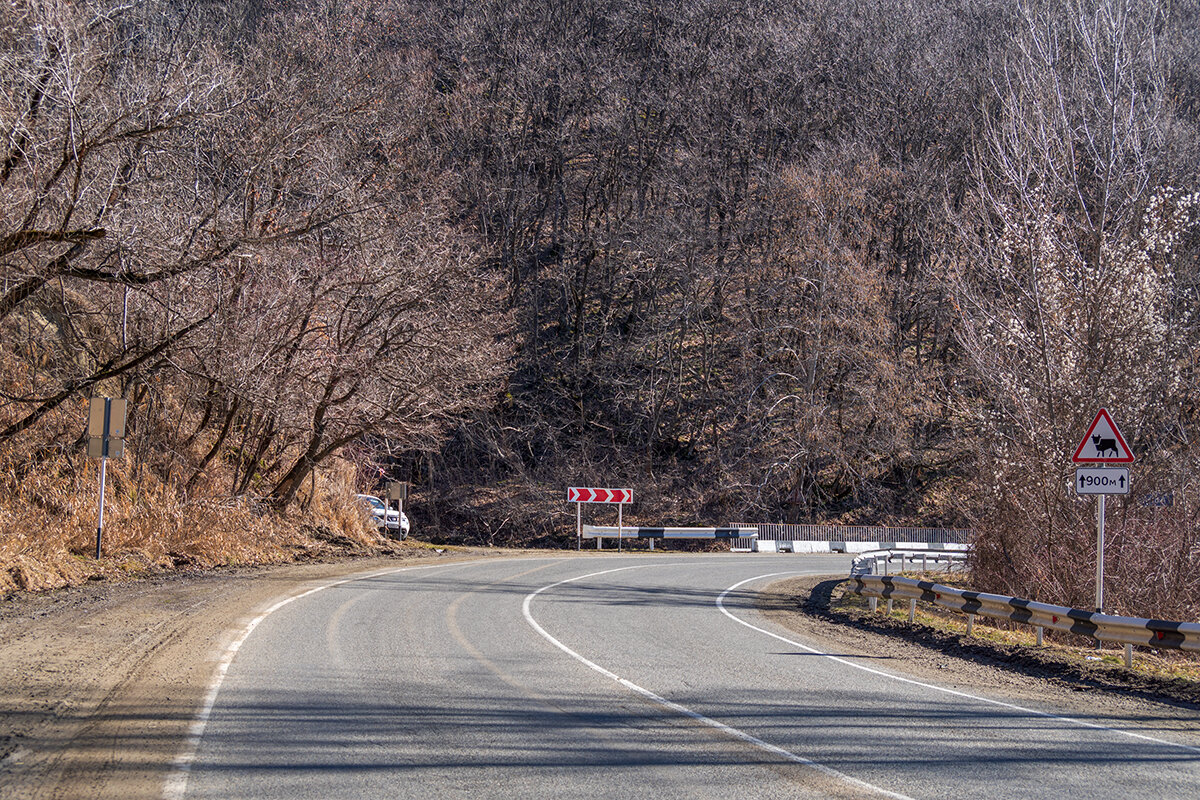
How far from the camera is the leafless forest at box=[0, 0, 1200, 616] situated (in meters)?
16.6

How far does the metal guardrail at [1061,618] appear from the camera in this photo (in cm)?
1058

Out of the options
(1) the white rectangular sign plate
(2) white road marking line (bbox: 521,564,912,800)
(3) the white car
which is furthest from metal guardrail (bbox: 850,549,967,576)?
(3) the white car

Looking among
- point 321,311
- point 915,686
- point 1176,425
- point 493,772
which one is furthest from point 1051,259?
point 321,311

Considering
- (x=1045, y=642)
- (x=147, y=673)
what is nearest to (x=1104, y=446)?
(x=1045, y=642)

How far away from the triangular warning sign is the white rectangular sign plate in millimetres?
136

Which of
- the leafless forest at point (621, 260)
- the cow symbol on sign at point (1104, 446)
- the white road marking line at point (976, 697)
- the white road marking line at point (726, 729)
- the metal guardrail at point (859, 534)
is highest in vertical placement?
the leafless forest at point (621, 260)

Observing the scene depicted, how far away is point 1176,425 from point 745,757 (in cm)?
1533

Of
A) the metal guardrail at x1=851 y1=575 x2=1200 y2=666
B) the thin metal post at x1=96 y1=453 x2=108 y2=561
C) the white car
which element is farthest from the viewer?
the white car

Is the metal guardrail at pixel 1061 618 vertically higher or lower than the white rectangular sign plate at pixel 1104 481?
lower

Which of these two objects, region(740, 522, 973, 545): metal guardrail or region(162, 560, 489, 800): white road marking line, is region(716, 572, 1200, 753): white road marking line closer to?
region(162, 560, 489, 800): white road marking line

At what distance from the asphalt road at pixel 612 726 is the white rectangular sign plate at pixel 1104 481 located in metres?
3.70

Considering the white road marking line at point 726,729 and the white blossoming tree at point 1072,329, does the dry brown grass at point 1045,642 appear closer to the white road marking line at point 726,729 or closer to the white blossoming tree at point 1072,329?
the white blossoming tree at point 1072,329

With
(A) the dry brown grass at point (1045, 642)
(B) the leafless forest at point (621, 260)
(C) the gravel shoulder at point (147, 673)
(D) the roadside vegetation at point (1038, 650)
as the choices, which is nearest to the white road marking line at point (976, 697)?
(C) the gravel shoulder at point (147, 673)

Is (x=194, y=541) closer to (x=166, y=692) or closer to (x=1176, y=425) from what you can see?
(x=166, y=692)
